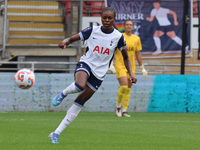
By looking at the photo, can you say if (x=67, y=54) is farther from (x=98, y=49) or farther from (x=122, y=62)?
(x=98, y=49)

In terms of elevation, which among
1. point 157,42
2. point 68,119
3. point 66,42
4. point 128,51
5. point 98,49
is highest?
point 66,42

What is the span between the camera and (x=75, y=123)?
12.1 m

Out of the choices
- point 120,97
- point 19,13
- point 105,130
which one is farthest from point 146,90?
point 19,13

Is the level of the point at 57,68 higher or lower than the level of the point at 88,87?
lower

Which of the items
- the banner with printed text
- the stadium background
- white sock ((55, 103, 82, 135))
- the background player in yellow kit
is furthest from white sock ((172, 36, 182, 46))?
white sock ((55, 103, 82, 135))

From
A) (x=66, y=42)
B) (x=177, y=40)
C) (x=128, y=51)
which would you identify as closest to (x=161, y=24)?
(x=177, y=40)

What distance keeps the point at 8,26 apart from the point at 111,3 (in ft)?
13.1

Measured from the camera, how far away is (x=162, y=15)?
21.3 meters

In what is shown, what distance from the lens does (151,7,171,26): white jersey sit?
21.2 metres

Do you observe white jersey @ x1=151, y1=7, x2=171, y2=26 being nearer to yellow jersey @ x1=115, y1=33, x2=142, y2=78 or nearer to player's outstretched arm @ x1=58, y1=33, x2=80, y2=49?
yellow jersey @ x1=115, y1=33, x2=142, y2=78

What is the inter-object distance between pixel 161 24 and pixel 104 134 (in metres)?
12.1

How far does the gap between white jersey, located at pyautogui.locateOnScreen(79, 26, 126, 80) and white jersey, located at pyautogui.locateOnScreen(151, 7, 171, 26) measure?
41.8 ft

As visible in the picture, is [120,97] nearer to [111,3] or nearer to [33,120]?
[33,120]

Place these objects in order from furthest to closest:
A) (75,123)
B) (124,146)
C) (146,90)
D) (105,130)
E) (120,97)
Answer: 1. (146,90)
2. (120,97)
3. (75,123)
4. (105,130)
5. (124,146)
